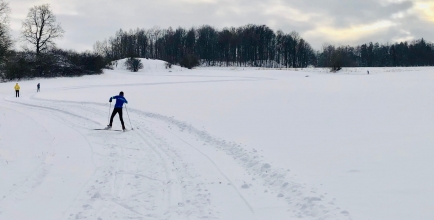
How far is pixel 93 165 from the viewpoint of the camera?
8.57m

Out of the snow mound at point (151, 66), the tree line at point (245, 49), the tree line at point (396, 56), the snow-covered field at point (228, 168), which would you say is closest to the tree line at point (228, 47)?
the tree line at point (245, 49)

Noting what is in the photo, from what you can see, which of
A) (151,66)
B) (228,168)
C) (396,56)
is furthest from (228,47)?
(228,168)

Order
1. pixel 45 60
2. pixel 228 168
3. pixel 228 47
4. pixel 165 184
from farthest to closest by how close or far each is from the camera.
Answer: pixel 228 47
pixel 45 60
pixel 228 168
pixel 165 184

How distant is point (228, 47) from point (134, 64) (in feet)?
135

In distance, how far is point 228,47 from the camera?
10594 centimetres

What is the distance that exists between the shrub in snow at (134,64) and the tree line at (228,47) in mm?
28637

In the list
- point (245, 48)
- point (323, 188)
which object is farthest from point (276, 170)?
point (245, 48)

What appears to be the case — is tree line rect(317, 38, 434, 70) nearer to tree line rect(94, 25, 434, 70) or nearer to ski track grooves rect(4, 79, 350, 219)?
tree line rect(94, 25, 434, 70)

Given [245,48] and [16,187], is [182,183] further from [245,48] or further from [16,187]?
[245,48]

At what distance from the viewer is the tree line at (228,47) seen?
107m

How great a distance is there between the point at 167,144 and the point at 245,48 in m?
97.9

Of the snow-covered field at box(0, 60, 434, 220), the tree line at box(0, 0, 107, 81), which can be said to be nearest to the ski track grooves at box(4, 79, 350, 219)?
the snow-covered field at box(0, 60, 434, 220)

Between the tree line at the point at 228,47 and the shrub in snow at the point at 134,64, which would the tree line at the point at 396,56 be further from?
the shrub in snow at the point at 134,64

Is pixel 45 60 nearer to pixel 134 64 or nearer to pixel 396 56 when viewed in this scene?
pixel 134 64
